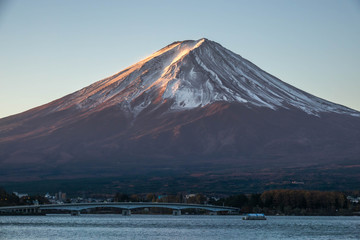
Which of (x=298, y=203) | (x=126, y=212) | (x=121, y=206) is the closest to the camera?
(x=121, y=206)

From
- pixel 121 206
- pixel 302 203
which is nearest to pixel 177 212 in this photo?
pixel 121 206

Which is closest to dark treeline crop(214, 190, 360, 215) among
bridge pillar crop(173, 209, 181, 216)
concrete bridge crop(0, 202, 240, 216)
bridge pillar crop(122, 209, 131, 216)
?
concrete bridge crop(0, 202, 240, 216)

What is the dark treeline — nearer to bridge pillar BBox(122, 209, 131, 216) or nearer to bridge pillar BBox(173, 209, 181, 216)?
bridge pillar BBox(173, 209, 181, 216)

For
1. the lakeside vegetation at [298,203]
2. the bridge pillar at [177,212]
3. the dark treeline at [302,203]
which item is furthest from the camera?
the bridge pillar at [177,212]

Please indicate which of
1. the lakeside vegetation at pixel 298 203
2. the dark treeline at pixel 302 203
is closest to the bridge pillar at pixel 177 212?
the lakeside vegetation at pixel 298 203

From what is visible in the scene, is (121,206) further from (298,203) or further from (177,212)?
(298,203)

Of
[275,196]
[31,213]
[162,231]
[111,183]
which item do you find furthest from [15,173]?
[162,231]

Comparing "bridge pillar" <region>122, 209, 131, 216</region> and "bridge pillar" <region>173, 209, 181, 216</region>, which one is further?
"bridge pillar" <region>122, 209, 131, 216</region>

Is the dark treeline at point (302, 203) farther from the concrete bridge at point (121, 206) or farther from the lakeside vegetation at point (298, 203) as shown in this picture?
the concrete bridge at point (121, 206)

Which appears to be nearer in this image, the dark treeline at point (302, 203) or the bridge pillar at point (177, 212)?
the dark treeline at point (302, 203)

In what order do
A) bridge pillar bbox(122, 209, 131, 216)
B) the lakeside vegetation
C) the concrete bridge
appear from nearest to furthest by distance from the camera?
the concrete bridge, the lakeside vegetation, bridge pillar bbox(122, 209, 131, 216)

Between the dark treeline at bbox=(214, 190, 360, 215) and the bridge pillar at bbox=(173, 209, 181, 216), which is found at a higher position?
the dark treeline at bbox=(214, 190, 360, 215)

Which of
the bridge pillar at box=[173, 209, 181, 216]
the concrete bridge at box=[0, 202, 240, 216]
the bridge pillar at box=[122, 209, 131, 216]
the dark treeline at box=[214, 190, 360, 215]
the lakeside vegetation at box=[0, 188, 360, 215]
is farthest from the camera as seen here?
the bridge pillar at box=[122, 209, 131, 216]
